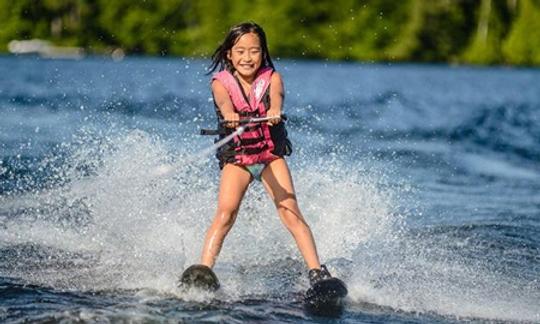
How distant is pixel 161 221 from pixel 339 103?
2155cm

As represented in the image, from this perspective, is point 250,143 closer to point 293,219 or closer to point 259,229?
point 293,219

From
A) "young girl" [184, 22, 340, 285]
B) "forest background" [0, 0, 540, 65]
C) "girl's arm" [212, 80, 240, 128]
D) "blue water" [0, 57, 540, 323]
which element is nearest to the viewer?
"blue water" [0, 57, 540, 323]

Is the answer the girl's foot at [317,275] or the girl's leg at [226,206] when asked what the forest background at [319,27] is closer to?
the girl's leg at [226,206]

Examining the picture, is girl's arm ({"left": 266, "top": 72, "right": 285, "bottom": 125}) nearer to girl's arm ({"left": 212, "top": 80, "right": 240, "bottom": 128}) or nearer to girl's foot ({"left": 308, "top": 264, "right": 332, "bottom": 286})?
girl's arm ({"left": 212, "top": 80, "right": 240, "bottom": 128})

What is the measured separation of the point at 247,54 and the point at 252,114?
37 centimetres

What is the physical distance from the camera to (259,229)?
347 inches

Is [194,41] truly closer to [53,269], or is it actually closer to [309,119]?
[309,119]

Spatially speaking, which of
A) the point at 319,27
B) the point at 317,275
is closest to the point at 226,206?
the point at 317,275

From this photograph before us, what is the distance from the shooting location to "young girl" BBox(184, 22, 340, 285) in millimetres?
6816

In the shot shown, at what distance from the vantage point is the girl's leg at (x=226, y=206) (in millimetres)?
6789

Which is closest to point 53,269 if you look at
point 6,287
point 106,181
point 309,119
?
point 6,287

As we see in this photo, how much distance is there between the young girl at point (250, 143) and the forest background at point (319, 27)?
6532 centimetres

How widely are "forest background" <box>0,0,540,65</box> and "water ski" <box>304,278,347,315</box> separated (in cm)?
6582

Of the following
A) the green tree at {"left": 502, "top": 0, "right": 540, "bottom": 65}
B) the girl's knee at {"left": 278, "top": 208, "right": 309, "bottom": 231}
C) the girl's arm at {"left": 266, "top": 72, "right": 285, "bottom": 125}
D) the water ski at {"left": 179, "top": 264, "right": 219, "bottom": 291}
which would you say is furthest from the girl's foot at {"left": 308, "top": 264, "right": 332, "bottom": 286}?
the green tree at {"left": 502, "top": 0, "right": 540, "bottom": 65}
